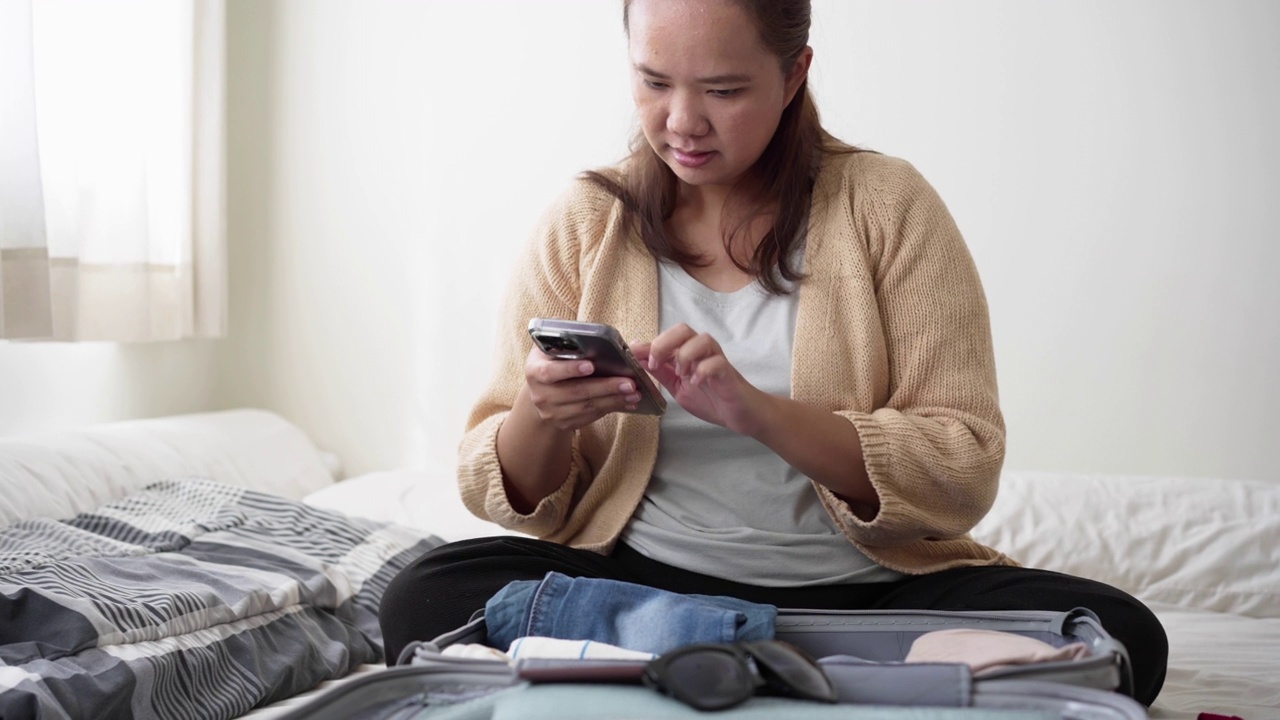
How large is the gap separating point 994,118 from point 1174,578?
0.86m

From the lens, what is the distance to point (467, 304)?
7.95 ft

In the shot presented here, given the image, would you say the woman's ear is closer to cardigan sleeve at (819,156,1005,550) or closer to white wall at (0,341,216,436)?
cardigan sleeve at (819,156,1005,550)

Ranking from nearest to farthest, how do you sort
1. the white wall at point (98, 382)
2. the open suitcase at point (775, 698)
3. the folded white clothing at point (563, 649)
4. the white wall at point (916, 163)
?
the open suitcase at point (775, 698) → the folded white clothing at point (563, 649) → the white wall at point (98, 382) → the white wall at point (916, 163)

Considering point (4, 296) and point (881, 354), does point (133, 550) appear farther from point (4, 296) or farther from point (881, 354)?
point (881, 354)

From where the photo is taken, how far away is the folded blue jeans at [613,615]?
84 cm

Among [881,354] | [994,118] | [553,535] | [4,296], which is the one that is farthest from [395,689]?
[994,118]

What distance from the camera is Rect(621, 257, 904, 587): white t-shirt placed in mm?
1100

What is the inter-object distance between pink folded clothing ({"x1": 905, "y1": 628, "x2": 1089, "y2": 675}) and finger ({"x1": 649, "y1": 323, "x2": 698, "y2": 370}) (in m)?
0.30

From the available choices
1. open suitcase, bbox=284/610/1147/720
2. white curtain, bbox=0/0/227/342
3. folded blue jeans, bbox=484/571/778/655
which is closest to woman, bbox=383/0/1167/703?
folded blue jeans, bbox=484/571/778/655

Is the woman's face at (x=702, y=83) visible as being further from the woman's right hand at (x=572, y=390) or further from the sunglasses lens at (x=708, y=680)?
the sunglasses lens at (x=708, y=680)

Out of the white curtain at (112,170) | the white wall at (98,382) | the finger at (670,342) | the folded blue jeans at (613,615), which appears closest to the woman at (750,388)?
the finger at (670,342)

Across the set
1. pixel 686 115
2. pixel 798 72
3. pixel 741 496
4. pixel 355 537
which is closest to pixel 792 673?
pixel 741 496

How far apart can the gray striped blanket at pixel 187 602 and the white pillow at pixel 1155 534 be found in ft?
2.99

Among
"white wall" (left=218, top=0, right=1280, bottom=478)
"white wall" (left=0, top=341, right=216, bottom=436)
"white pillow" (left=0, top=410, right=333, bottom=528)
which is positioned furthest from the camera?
"white wall" (left=218, top=0, right=1280, bottom=478)
